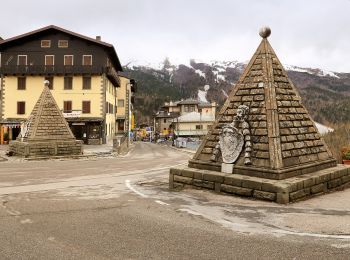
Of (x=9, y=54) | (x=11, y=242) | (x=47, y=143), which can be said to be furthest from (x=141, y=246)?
(x=9, y=54)

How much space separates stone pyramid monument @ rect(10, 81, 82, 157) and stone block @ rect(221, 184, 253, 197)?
60.0 ft

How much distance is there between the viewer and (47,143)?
25.0 meters

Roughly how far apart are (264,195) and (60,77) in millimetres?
39442

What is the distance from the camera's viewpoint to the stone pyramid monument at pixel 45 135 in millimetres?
24578

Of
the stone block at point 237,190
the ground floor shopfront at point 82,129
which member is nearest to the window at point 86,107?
the ground floor shopfront at point 82,129

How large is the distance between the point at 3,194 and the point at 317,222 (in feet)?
27.0

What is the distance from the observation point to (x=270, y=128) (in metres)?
9.31

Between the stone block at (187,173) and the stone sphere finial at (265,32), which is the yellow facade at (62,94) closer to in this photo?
the stone block at (187,173)

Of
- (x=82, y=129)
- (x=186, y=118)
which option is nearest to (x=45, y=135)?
(x=82, y=129)

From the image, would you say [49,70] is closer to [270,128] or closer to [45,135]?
[45,135]

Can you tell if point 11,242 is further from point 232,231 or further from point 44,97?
point 44,97

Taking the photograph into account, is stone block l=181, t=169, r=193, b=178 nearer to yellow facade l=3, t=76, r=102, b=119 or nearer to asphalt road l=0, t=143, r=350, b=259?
asphalt road l=0, t=143, r=350, b=259

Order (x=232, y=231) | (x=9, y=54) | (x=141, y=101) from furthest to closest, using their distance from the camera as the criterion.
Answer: (x=141, y=101)
(x=9, y=54)
(x=232, y=231)

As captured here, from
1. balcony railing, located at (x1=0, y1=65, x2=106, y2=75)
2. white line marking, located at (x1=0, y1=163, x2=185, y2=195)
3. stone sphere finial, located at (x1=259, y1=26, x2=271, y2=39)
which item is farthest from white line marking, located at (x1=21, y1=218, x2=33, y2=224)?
balcony railing, located at (x1=0, y1=65, x2=106, y2=75)
